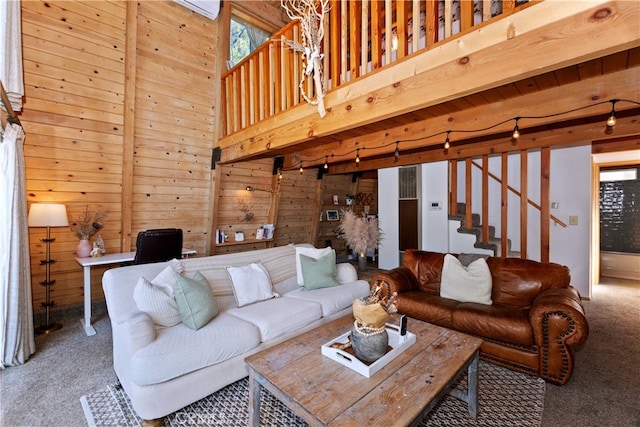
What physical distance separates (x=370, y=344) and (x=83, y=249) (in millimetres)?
3430

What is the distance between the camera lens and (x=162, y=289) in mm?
2166

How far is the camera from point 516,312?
2396mm

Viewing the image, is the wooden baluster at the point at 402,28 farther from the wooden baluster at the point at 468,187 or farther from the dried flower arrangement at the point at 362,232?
the dried flower arrangement at the point at 362,232

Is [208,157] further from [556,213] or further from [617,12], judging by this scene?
[556,213]

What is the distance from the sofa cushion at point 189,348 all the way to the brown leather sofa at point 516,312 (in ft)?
5.27

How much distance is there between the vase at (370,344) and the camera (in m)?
1.56

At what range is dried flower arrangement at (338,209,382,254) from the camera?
5504 millimetres

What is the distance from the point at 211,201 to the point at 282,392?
3613 mm

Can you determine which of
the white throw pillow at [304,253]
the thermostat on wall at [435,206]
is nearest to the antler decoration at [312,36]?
the white throw pillow at [304,253]

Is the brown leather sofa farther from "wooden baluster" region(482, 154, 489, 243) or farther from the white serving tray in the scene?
"wooden baluster" region(482, 154, 489, 243)

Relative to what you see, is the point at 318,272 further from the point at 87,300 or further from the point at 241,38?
the point at 241,38

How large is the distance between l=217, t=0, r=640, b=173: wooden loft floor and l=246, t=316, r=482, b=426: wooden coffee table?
160 centimetres

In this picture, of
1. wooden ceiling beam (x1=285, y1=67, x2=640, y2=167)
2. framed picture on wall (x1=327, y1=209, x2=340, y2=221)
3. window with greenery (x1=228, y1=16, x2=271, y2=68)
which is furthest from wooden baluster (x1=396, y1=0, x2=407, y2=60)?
framed picture on wall (x1=327, y1=209, x2=340, y2=221)

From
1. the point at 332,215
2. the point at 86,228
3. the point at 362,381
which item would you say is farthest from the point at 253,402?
the point at 332,215
